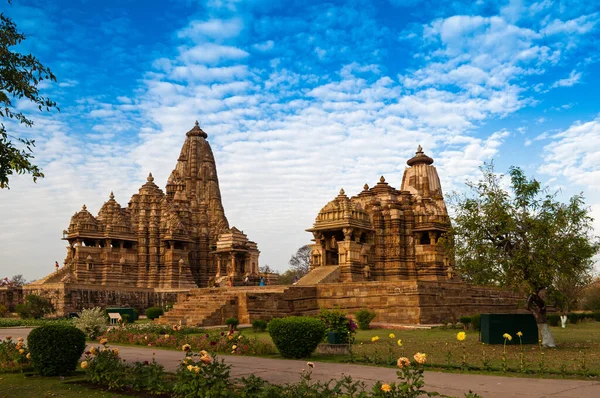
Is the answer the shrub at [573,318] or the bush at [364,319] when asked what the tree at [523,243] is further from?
the shrub at [573,318]

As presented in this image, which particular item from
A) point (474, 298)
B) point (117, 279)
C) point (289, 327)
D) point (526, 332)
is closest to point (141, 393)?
point (289, 327)

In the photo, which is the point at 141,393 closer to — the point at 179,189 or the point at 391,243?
the point at 391,243

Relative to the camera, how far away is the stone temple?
92.5 ft

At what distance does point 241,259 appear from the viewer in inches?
1943

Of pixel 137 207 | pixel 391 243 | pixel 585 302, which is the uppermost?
pixel 137 207

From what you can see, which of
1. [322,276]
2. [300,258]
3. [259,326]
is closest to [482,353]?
[259,326]

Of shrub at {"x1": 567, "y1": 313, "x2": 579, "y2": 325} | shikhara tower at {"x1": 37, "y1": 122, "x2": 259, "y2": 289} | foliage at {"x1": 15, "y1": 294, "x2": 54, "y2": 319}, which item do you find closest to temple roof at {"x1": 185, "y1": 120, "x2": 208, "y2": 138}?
shikhara tower at {"x1": 37, "y1": 122, "x2": 259, "y2": 289}

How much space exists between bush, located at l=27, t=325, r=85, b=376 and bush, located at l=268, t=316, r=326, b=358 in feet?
15.9

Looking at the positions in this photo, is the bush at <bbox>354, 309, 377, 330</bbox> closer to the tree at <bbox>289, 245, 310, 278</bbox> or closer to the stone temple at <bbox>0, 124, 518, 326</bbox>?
the stone temple at <bbox>0, 124, 518, 326</bbox>

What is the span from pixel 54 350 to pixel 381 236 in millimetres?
29426

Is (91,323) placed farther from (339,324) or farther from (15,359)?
(339,324)

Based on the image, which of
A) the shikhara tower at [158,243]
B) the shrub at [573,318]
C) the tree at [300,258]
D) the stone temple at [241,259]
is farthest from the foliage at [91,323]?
the tree at [300,258]

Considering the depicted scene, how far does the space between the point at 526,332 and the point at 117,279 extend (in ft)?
133

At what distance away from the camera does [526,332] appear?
60.3ft
